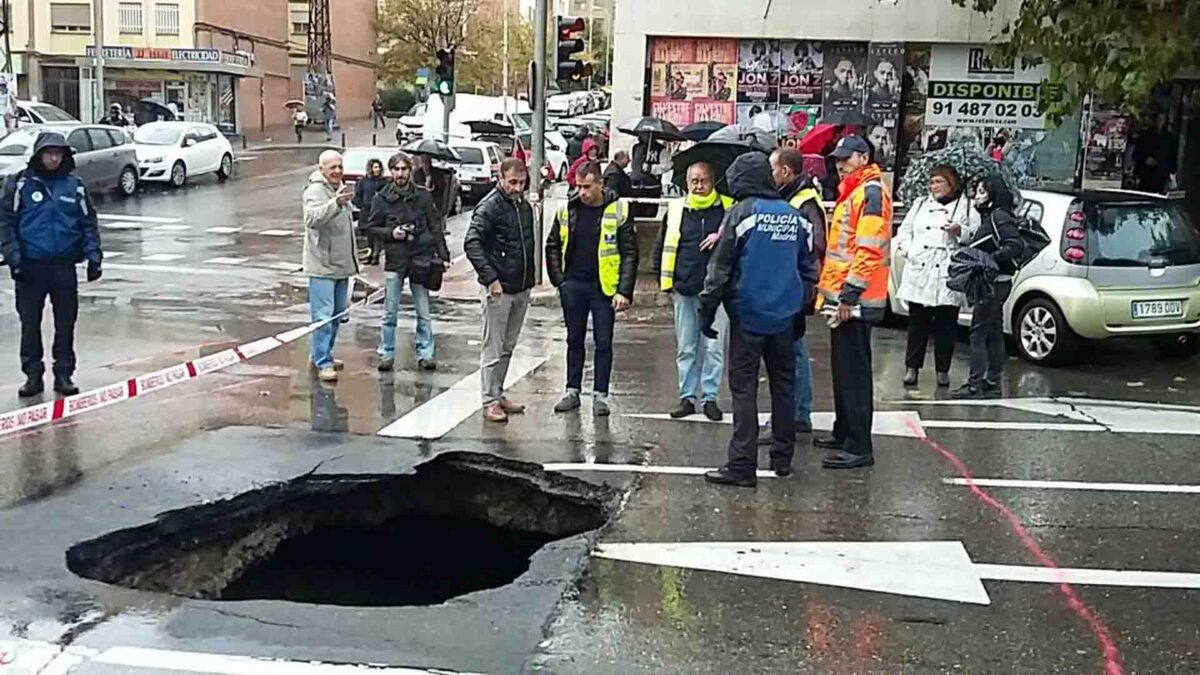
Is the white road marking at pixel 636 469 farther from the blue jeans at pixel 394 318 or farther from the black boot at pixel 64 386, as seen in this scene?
the black boot at pixel 64 386

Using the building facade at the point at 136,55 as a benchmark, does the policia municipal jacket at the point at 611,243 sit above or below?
below

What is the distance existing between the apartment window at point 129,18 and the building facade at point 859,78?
35019mm

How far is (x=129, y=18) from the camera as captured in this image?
163 ft

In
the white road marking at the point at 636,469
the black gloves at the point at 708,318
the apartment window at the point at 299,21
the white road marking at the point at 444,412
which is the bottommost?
A: the white road marking at the point at 444,412

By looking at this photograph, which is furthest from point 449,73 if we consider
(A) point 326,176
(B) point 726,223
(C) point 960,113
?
(B) point 726,223

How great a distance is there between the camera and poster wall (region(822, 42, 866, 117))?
20.3 metres

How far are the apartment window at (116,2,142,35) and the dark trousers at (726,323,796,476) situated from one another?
47727 mm

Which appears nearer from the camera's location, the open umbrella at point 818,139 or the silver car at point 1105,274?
the silver car at point 1105,274

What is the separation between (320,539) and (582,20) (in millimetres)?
11914

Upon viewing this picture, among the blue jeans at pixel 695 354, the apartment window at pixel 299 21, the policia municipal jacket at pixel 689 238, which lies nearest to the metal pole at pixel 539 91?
the blue jeans at pixel 695 354

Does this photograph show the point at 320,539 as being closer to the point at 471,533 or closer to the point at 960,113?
the point at 471,533

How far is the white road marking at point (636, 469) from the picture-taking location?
24.2 ft

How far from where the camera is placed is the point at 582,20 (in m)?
17.6

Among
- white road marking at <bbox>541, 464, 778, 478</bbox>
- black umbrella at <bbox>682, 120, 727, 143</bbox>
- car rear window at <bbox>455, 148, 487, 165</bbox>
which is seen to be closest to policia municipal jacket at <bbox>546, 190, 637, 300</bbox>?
white road marking at <bbox>541, 464, 778, 478</bbox>
